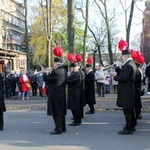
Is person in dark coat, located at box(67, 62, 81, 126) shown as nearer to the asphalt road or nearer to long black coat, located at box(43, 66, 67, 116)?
the asphalt road

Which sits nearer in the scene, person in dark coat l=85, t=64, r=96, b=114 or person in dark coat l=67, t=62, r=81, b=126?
person in dark coat l=67, t=62, r=81, b=126

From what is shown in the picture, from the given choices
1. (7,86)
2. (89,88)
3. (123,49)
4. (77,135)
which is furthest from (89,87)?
(7,86)

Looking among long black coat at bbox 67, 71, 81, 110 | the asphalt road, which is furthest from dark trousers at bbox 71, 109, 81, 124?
the asphalt road

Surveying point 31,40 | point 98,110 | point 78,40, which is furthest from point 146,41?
point 98,110

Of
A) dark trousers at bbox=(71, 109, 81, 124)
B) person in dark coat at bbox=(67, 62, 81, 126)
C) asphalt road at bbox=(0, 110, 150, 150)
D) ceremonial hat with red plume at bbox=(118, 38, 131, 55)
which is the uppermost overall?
ceremonial hat with red plume at bbox=(118, 38, 131, 55)

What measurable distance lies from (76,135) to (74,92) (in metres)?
1.83

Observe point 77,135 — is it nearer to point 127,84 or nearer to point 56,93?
point 56,93

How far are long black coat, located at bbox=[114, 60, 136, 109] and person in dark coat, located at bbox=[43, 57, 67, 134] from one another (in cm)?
146

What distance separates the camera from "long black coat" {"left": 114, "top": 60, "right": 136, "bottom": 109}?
8.39 metres

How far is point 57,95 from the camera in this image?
348 inches

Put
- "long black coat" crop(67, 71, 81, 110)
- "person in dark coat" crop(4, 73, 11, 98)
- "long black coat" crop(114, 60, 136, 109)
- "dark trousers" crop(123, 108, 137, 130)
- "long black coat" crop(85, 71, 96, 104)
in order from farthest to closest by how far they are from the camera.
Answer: "person in dark coat" crop(4, 73, 11, 98)
"long black coat" crop(85, 71, 96, 104)
"long black coat" crop(67, 71, 81, 110)
"dark trousers" crop(123, 108, 137, 130)
"long black coat" crop(114, 60, 136, 109)

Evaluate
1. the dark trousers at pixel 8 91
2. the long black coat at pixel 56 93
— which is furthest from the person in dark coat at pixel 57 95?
the dark trousers at pixel 8 91

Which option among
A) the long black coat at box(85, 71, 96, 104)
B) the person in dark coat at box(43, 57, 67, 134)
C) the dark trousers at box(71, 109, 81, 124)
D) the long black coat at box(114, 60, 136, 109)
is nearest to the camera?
the long black coat at box(114, 60, 136, 109)

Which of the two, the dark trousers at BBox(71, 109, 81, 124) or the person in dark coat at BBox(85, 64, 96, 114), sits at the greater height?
the person in dark coat at BBox(85, 64, 96, 114)
